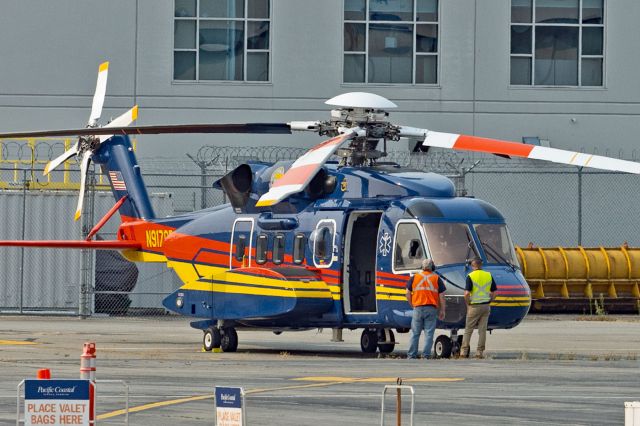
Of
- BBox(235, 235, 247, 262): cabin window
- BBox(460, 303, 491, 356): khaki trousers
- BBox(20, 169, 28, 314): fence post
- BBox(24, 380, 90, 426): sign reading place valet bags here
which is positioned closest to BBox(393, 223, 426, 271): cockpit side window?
BBox(460, 303, 491, 356): khaki trousers

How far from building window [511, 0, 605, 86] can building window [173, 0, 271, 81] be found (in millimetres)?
7434

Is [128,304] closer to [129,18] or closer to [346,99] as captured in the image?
[129,18]

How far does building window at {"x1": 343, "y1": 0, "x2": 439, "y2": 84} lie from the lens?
131 feet

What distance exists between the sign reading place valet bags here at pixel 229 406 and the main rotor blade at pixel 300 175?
7.79 meters

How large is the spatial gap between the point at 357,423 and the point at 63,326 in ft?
57.1

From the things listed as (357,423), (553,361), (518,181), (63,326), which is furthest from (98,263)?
(357,423)

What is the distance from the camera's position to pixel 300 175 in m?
18.5

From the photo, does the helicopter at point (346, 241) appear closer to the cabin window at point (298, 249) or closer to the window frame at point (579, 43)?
the cabin window at point (298, 249)

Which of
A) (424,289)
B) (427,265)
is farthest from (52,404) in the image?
(427,265)

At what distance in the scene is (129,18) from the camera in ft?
129

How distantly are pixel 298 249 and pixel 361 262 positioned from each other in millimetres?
1071

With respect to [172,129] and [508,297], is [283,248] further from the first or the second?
[508,297]

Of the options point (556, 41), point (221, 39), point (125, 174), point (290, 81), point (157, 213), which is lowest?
point (157, 213)

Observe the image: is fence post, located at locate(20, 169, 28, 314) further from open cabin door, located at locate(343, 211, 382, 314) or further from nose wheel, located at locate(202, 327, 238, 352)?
open cabin door, located at locate(343, 211, 382, 314)
